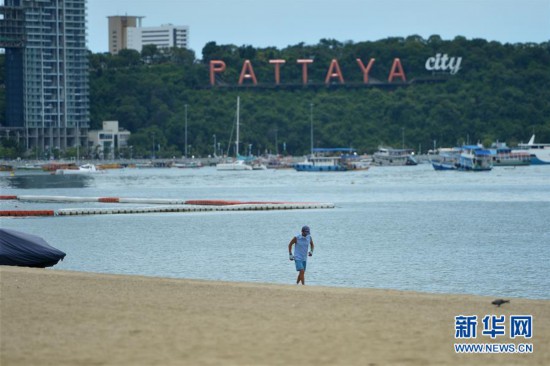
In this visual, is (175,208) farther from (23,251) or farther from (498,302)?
(498,302)

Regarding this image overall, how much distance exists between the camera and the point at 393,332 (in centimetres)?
2559

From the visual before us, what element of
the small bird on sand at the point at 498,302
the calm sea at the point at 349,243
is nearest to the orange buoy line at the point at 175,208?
the calm sea at the point at 349,243

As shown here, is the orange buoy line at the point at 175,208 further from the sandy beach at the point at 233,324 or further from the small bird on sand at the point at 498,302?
the small bird on sand at the point at 498,302

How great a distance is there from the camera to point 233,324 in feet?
86.9

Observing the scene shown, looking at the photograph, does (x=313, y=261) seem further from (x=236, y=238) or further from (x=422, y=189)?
(x=422, y=189)

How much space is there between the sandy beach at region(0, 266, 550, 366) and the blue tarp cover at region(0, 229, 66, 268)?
29.3ft

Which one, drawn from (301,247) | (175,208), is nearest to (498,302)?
(301,247)

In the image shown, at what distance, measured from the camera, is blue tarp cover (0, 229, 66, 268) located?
4262cm

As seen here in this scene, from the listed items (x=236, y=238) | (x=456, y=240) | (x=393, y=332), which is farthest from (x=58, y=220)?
(x=393, y=332)

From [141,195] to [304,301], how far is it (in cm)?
10244

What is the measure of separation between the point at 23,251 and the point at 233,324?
1881 centimetres

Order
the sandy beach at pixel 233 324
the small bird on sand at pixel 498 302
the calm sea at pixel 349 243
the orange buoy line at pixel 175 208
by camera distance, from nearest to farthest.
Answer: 1. the sandy beach at pixel 233 324
2. the small bird on sand at pixel 498 302
3. the calm sea at pixel 349 243
4. the orange buoy line at pixel 175 208

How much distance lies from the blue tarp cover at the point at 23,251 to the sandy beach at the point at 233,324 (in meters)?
8.94

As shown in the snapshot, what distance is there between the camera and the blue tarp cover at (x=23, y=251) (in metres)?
42.6
